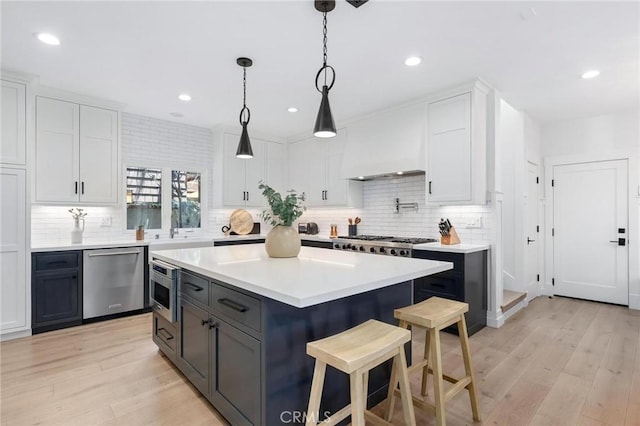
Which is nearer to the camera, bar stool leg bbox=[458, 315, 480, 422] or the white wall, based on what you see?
bar stool leg bbox=[458, 315, 480, 422]

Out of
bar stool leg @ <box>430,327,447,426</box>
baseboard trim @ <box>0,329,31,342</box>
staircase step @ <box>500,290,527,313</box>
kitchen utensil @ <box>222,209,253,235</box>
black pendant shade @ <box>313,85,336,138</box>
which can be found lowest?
baseboard trim @ <box>0,329,31,342</box>

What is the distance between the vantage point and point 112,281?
12.7 ft

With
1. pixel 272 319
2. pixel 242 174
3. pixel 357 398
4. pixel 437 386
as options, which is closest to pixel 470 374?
pixel 437 386

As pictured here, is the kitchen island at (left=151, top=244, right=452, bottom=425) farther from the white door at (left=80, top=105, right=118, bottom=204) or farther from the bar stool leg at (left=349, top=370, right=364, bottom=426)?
the white door at (left=80, top=105, right=118, bottom=204)

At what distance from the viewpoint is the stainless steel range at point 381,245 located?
3714 millimetres

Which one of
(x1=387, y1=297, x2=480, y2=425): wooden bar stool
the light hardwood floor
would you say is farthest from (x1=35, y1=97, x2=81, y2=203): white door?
(x1=387, y1=297, x2=480, y2=425): wooden bar stool

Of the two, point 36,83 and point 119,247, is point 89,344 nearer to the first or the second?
point 119,247

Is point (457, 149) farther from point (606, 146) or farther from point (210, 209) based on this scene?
point (210, 209)

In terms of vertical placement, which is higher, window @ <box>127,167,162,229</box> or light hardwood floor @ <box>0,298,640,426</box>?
window @ <box>127,167,162,229</box>

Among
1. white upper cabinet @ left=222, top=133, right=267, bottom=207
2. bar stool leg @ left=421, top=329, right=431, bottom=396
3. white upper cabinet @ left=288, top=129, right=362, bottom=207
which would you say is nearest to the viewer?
bar stool leg @ left=421, top=329, right=431, bottom=396

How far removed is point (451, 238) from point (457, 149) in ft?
3.28

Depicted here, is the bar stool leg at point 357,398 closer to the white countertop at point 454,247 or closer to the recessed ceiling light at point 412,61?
the white countertop at point 454,247

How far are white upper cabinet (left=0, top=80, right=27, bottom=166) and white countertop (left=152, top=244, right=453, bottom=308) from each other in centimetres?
213

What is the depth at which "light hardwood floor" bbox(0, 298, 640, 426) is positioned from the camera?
6.71ft
